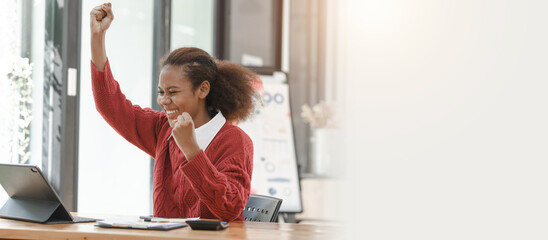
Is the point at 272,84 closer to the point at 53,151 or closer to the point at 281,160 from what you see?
the point at 281,160

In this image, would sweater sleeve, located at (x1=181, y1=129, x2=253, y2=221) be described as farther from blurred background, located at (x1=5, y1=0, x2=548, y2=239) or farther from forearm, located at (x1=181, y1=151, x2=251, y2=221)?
blurred background, located at (x1=5, y1=0, x2=548, y2=239)

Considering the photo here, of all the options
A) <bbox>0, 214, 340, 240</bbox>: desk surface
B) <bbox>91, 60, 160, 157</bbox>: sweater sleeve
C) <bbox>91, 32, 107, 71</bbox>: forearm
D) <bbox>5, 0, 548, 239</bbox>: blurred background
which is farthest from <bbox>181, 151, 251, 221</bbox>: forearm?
<bbox>5, 0, 548, 239</bbox>: blurred background

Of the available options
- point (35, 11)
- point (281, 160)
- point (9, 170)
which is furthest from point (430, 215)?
point (281, 160)

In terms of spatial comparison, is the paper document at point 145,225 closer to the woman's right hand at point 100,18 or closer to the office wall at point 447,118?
the woman's right hand at point 100,18

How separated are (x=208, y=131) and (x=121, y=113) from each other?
1.08 feet

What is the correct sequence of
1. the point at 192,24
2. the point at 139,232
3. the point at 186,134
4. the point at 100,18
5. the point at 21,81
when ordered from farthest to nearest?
the point at 192,24 < the point at 21,81 < the point at 100,18 < the point at 186,134 < the point at 139,232

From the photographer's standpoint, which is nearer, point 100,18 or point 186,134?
point 186,134

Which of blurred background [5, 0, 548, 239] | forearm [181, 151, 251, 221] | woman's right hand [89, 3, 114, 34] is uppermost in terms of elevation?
woman's right hand [89, 3, 114, 34]

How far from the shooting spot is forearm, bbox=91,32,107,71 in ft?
6.40

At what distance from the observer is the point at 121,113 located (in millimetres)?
2102

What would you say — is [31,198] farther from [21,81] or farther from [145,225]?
[21,81]

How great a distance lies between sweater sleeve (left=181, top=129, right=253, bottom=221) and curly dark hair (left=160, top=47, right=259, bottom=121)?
0.21m

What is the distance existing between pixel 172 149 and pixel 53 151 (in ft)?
3.73

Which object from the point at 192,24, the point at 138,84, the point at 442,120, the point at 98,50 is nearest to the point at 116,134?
the point at 138,84
